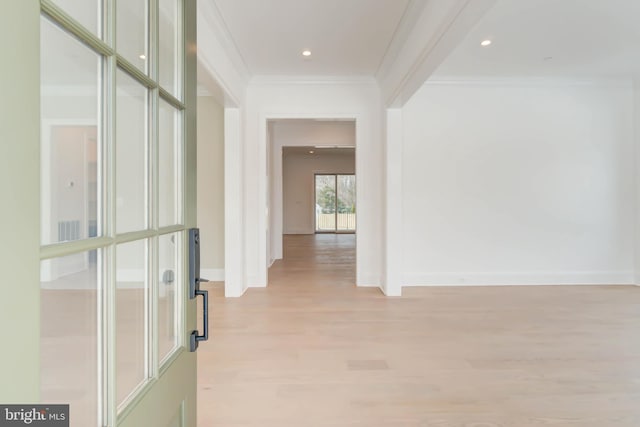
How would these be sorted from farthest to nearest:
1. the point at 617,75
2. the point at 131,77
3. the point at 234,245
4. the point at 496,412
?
the point at 617,75 → the point at 234,245 → the point at 496,412 → the point at 131,77

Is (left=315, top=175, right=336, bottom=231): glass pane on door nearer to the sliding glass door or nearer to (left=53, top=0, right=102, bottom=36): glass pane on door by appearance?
the sliding glass door

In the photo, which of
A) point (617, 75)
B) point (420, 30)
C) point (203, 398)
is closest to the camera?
point (203, 398)

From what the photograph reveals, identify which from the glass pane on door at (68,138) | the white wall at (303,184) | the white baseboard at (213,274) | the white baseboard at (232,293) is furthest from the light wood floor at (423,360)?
the white wall at (303,184)

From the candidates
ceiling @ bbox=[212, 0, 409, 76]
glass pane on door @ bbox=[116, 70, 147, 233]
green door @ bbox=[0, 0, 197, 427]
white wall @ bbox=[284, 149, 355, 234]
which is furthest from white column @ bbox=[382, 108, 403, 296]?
white wall @ bbox=[284, 149, 355, 234]

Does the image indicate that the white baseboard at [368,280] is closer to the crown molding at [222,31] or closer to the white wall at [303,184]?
the crown molding at [222,31]

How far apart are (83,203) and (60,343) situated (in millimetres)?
266

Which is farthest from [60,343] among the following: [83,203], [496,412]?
[496,412]

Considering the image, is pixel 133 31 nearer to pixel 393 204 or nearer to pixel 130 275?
pixel 130 275

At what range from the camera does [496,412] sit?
2.06 m

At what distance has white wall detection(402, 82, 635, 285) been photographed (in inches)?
204

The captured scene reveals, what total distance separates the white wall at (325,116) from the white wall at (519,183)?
0.49m

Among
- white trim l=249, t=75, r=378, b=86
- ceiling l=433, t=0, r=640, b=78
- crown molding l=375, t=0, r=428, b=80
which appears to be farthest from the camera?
white trim l=249, t=75, r=378, b=86

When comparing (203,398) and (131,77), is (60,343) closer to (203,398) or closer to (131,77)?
(131,77)

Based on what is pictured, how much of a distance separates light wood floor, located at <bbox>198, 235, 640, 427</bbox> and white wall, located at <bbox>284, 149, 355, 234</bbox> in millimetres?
9000
